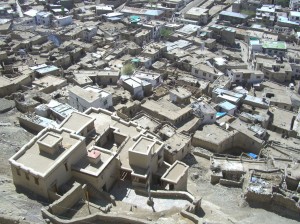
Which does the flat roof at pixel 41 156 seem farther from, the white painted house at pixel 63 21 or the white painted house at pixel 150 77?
the white painted house at pixel 63 21

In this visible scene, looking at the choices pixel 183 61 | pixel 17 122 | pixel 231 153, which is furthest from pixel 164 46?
pixel 17 122

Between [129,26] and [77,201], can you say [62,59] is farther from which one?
[77,201]

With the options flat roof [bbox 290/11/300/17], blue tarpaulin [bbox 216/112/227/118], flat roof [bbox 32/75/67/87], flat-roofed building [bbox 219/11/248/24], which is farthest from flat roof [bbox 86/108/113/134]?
flat roof [bbox 290/11/300/17]

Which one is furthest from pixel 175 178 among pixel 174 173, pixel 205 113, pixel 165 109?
pixel 165 109

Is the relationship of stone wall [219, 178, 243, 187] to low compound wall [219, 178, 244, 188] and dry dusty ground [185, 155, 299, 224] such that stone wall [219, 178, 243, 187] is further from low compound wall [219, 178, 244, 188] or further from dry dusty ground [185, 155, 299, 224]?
dry dusty ground [185, 155, 299, 224]

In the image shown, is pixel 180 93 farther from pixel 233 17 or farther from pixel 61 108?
pixel 233 17

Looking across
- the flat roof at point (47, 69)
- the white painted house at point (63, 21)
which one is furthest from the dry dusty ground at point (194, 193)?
the white painted house at point (63, 21)
